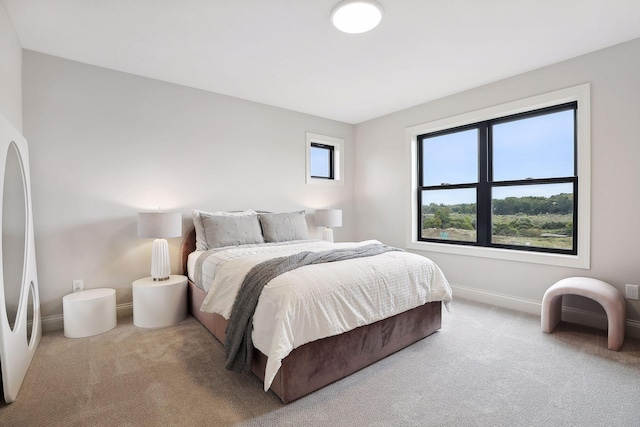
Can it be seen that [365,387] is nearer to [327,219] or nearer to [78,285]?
[327,219]

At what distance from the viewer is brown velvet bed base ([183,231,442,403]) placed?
1.79 m

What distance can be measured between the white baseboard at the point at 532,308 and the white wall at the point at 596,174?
0.03 ft

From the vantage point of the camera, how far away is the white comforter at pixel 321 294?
5.68 feet

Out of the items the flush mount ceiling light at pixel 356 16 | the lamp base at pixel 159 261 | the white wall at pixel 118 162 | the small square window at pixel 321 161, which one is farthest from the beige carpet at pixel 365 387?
the small square window at pixel 321 161

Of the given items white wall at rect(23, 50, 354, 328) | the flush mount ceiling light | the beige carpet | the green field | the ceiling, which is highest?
the ceiling

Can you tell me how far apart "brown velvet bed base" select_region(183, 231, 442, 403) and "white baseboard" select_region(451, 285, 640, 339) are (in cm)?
118

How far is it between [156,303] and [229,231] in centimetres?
95

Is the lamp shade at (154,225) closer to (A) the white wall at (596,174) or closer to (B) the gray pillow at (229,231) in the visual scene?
(B) the gray pillow at (229,231)

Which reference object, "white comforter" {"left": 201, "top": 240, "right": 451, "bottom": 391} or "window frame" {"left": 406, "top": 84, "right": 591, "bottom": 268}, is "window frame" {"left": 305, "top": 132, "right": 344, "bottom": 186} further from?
"white comforter" {"left": 201, "top": 240, "right": 451, "bottom": 391}

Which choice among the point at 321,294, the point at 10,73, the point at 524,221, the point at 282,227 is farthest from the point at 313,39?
the point at 524,221

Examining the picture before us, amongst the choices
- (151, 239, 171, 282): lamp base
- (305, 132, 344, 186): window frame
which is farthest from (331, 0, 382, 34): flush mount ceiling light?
(151, 239, 171, 282): lamp base

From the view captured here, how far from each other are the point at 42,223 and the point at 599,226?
511cm

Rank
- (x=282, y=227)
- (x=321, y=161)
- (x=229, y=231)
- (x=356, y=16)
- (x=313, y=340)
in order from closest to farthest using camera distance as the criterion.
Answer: (x=313, y=340), (x=356, y=16), (x=229, y=231), (x=282, y=227), (x=321, y=161)

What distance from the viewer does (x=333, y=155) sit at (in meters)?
5.12
